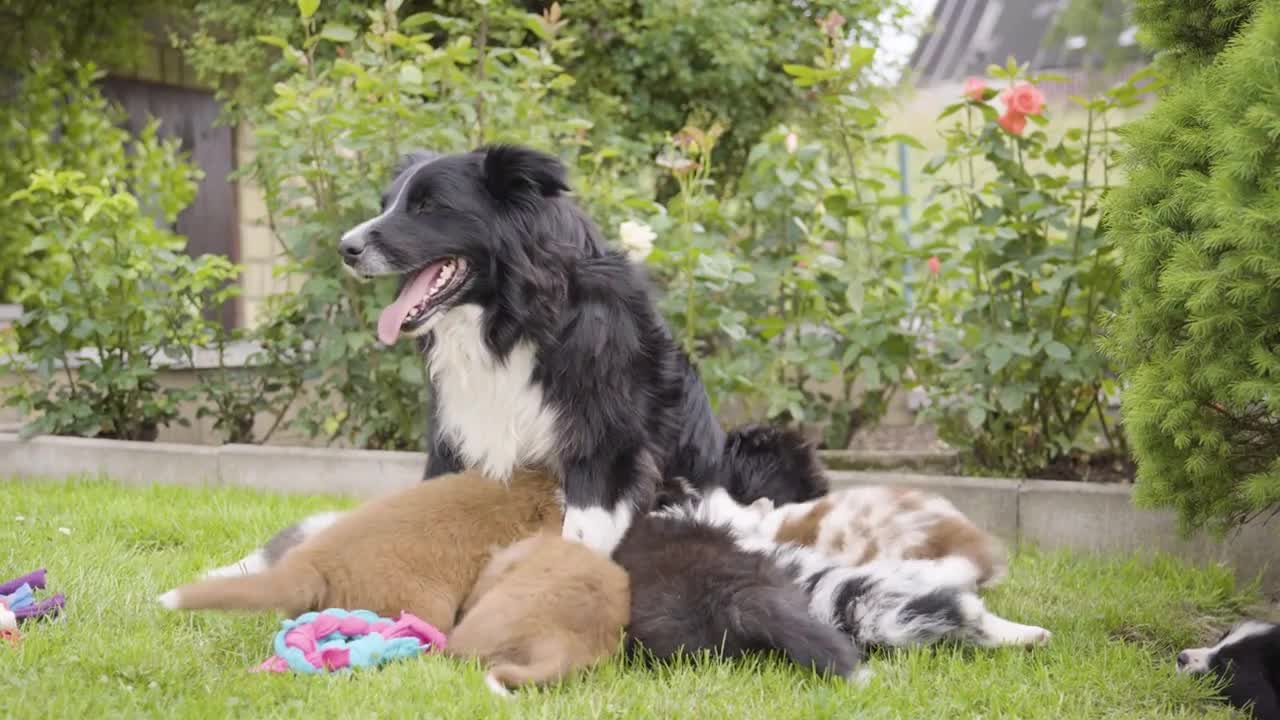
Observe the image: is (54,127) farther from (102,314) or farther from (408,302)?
(408,302)

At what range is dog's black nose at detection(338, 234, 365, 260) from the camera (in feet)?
9.95

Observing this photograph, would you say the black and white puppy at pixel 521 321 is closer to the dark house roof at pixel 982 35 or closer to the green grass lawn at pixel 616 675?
the green grass lawn at pixel 616 675

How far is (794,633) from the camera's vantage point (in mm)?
2428

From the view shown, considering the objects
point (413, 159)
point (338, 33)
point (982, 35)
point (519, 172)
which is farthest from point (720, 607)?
point (982, 35)

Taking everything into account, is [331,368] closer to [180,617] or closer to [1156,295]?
[180,617]

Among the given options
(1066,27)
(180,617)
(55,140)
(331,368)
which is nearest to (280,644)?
(180,617)

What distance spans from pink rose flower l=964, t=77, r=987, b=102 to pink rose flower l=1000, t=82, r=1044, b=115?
104 millimetres

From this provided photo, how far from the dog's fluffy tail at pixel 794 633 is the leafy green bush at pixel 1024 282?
2.03 m

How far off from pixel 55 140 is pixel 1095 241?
689cm

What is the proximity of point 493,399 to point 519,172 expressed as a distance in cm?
63

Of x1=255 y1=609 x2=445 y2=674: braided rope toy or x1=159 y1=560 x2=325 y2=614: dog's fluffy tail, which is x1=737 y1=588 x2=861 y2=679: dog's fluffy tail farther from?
x1=159 y1=560 x2=325 y2=614: dog's fluffy tail

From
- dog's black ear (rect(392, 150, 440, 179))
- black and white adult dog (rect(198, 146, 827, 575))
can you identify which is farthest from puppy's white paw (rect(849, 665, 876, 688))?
dog's black ear (rect(392, 150, 440, 179))

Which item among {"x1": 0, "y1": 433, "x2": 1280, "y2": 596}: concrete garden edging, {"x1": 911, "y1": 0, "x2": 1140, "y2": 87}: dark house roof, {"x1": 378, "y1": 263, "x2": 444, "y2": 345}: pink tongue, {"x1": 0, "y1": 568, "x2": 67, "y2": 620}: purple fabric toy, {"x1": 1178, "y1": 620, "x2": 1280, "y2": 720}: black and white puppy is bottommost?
{"x1": 0, "y1": 433, "x2": 1280, "y2": 596}: concrete garden edging

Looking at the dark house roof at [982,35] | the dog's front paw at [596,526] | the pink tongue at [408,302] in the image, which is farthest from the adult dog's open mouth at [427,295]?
the dark house roof at [982,35]
